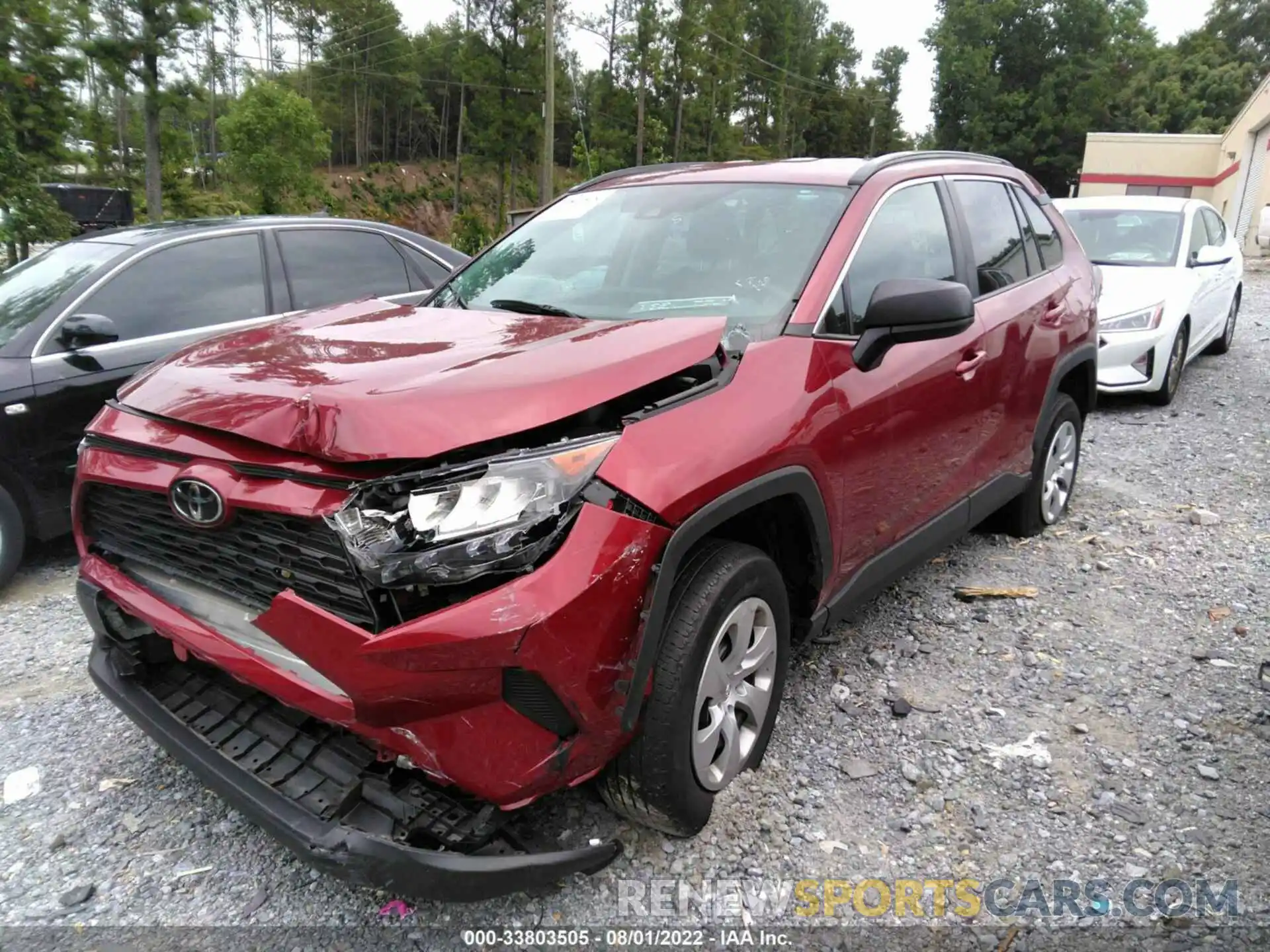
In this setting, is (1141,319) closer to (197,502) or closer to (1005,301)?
(1005,301)

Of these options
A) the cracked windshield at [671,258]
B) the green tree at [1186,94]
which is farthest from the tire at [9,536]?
the green tree at [1186,94]

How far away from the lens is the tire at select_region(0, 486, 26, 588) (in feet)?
13.4

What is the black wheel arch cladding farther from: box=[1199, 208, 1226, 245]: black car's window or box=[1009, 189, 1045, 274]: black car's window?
box=[1199, 208, 1226, 245]: black car's window

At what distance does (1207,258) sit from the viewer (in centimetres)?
773

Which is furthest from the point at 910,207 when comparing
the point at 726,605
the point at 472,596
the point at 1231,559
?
the point at 1231,559

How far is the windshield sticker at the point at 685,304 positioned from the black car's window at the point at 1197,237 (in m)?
6.99

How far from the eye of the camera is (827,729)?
122 inches

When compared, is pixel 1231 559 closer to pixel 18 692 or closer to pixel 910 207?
pixel 910 207

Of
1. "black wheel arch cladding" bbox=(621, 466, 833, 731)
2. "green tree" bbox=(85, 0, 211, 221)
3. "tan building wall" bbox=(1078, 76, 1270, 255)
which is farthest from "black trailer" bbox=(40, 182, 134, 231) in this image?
"tan building wall" bbox=(1078, 76, 1270, 255)

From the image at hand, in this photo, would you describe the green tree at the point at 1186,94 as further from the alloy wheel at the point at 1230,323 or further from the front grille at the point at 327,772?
the front grille at the point at 327,772

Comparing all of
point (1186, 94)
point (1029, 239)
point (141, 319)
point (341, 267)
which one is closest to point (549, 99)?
point (341, 267)

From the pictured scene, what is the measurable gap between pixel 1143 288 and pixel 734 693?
22.2 ft

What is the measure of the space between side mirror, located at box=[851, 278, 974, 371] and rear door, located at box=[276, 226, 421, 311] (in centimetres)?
313

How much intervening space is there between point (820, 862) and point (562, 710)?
1.04m
